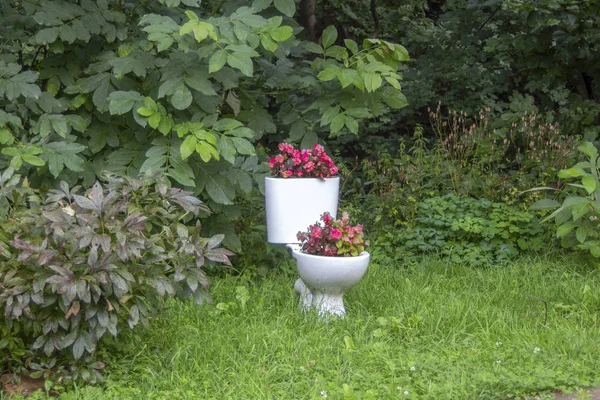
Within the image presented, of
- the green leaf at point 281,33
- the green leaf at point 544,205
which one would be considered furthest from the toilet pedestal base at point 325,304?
the green leaf at point 544,205

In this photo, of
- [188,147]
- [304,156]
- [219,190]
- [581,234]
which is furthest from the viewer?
[581,234]

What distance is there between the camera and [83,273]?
3.28 m

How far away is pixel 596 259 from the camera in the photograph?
520 centimetres

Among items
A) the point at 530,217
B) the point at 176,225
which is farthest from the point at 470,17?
the point at 176,225

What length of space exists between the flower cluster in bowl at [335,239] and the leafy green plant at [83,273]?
Result: 32.1 inches

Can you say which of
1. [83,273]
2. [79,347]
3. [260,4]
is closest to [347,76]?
[260,4]

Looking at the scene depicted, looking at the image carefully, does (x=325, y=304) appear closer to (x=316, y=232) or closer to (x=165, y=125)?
(x=316, y=232)

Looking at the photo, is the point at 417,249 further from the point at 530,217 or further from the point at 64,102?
the point at 64,102

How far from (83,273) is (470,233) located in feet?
11.0

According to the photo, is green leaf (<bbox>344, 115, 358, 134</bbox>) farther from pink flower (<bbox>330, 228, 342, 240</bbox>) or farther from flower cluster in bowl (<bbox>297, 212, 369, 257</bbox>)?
pink flower (<bbox>330, 228, 342, 240</bbox>)

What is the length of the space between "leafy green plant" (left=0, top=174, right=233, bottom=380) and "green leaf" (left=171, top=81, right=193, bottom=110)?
2.80ft

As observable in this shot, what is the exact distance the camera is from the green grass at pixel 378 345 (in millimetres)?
3350

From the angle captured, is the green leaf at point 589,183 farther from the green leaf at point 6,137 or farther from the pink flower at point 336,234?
the green leaf at point 6,137

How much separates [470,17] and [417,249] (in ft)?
10.5
